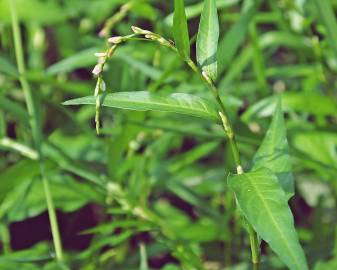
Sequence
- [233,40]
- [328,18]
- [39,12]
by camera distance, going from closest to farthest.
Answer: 1. [328,18]
2. [233,40]
3. [39,12]

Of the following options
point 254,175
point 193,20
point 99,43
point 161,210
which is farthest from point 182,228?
point 193,20

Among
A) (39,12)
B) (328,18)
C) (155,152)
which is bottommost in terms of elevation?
(155,152)

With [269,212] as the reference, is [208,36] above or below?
above

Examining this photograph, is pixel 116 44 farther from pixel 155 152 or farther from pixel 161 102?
pixel 155 152

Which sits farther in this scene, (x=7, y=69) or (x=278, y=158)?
(x=7, y=69)

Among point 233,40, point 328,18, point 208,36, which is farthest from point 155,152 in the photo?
point 208,36

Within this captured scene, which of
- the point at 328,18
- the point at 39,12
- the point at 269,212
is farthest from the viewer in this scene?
the point at 39,12
